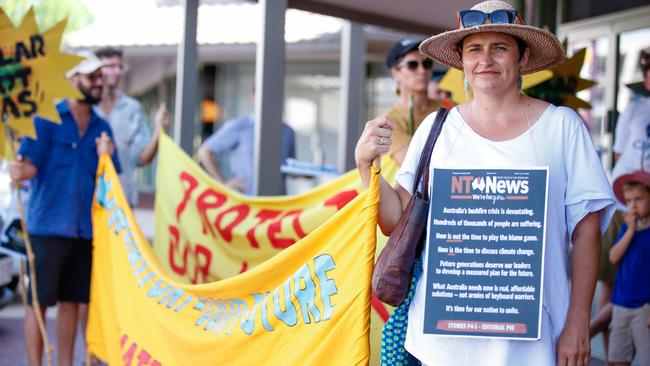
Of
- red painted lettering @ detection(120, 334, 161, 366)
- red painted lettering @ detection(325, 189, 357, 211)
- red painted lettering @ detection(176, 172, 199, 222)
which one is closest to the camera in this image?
red painted lettering @ detection(120, 334, 161, 366)

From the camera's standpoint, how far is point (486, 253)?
8.50ft

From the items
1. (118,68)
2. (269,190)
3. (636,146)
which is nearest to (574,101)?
(636,146)

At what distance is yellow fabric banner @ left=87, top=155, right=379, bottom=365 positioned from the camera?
3.09 metres

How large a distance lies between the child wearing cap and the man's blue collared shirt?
11.2 ft

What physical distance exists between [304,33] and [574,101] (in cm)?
981

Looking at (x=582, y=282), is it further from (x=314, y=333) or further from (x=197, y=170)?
(x=197, y=170)

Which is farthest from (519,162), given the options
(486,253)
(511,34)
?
(511,34)

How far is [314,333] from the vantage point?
3.23 meters

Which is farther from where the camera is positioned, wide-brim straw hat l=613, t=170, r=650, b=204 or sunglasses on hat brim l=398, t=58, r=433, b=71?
wide-brim straw hat l=613, t=170, r=650, b=204

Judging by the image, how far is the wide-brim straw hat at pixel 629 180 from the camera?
18.9ft

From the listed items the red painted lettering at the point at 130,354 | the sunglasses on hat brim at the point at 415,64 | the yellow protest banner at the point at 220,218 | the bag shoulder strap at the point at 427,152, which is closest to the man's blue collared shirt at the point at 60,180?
the yellow protest banner at the point at 220,218

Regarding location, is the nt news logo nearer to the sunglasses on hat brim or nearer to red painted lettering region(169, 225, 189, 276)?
the sunglasses on hat brim

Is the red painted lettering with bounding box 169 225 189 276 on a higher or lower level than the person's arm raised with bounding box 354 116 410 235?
lower

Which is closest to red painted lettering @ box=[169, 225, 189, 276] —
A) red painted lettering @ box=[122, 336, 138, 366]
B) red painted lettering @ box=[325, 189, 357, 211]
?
red painted lettering @ box=[122, 336, 138, 366]
